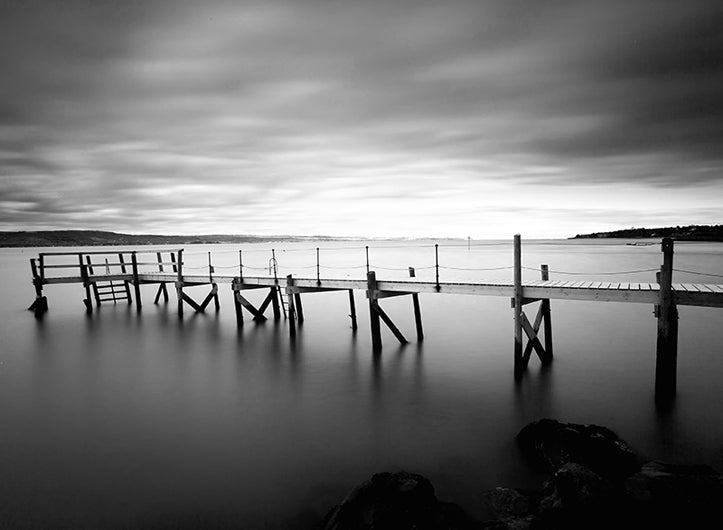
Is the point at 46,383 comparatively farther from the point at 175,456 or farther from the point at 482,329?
the point at 482,329

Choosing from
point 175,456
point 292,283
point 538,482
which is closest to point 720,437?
point 538,482

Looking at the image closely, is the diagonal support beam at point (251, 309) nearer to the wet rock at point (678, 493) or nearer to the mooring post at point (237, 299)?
the mooring post at point (237, 299)

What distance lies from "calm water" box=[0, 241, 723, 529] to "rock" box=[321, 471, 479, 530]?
1108 millimetres

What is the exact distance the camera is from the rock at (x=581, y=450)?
6.39 meters

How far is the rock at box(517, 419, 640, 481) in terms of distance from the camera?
21.0 ft

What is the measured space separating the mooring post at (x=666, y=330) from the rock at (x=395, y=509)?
232 inches

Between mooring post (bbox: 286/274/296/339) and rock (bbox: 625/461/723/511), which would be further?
mooring post (bbox: 286/274/296/339)

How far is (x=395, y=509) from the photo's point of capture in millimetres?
5203

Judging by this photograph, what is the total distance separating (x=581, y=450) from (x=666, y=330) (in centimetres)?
401

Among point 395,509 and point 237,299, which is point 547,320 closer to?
point 395,509

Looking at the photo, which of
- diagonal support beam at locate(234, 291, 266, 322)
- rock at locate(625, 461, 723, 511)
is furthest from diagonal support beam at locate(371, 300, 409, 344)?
rock at locate(625, 461, 723, 511)

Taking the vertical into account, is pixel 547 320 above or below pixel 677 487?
above

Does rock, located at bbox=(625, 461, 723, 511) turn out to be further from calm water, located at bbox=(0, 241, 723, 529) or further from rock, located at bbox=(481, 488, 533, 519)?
calm water, located at bbox=(0, 241, 723, 529)

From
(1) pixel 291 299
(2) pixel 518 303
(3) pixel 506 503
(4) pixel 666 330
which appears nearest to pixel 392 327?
(1) pixel 291 299
